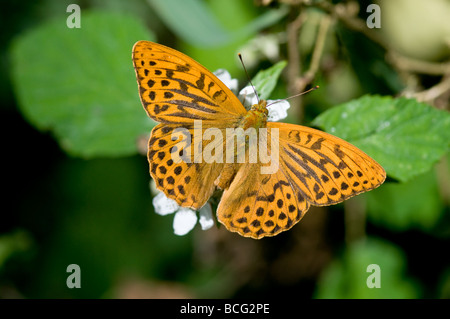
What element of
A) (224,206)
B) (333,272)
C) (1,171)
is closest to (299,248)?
(333,272)

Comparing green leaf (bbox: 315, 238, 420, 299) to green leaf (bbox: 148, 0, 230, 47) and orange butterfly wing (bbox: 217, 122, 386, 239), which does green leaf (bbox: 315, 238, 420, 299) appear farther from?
green leaf (bbox: 148, 0, 230, 47)

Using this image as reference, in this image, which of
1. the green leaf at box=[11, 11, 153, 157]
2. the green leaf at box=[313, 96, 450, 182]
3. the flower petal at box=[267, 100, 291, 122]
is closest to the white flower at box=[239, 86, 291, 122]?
the flower petal at box=[267, 100, 291, 122]

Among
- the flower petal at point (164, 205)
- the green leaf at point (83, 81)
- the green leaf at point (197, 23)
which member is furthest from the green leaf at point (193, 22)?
the flower petal at point (164, 205)

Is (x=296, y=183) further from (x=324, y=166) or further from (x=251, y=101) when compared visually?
(x=251, y=101)

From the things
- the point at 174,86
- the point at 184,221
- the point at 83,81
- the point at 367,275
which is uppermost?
the point at 83,81

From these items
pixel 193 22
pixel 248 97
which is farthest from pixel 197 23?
pixel 248 97

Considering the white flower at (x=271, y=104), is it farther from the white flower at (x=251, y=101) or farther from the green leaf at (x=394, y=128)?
the green leaf at (x=394, y=128)
